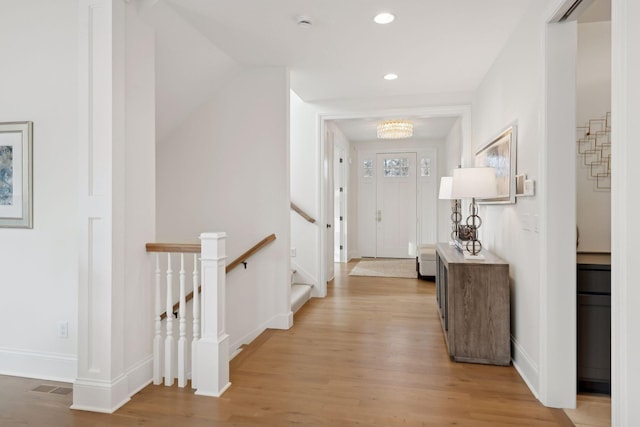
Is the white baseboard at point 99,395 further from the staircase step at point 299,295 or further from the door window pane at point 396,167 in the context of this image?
the door window pane at point 396,167

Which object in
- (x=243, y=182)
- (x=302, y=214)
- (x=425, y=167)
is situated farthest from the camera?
(x=425, y=167)

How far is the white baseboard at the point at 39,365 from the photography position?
8.61ft

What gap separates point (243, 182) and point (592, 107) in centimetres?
297

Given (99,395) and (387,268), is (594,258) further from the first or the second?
(387,268)

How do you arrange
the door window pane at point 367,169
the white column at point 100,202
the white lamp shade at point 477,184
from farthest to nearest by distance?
the door window pane at point 367,169, the white lamp shade at point 477,184, the white column at point 100,202

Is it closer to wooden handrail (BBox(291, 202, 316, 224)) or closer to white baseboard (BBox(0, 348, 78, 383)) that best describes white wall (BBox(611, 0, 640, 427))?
white baseboard (BBox(0, 348, 78, 383))

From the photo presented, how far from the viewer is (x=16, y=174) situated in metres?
2.65

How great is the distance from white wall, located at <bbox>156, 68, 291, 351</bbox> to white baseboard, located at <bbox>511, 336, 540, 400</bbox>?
2011 millimetres

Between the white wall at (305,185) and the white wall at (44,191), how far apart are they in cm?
285

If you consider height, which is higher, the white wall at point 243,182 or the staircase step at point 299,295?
the white wall at point 243,182

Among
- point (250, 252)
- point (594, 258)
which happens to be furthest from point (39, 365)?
point (594, 258)

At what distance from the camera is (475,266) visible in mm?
2947

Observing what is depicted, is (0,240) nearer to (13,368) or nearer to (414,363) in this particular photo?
(13,368)

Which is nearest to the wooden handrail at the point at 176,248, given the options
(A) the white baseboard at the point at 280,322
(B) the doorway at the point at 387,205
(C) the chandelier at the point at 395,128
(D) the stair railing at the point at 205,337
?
(D) the stair railing at the point at 205,337
